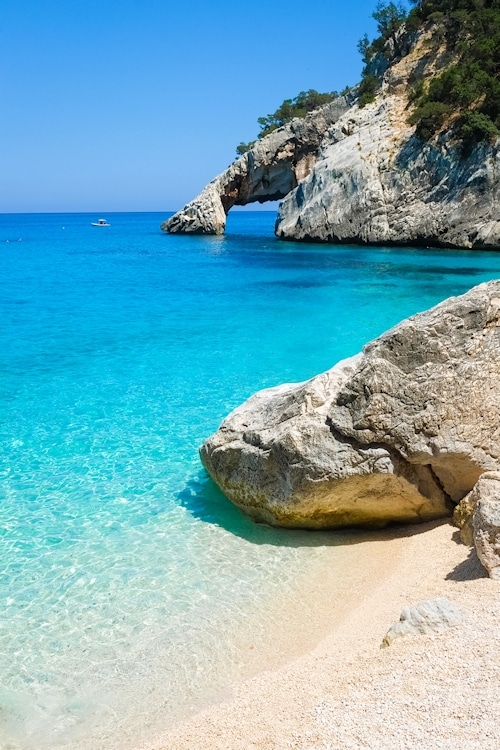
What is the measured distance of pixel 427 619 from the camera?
4652 mm

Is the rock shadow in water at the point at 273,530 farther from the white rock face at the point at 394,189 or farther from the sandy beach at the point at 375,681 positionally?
the white rock face at the point at 394,189

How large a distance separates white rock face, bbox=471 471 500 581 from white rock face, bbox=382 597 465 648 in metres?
0.73

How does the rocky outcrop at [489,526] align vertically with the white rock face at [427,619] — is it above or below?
above

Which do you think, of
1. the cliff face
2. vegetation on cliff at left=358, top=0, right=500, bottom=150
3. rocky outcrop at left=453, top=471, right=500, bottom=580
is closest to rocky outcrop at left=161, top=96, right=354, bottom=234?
the cliff face

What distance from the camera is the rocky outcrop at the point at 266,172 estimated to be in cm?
6219

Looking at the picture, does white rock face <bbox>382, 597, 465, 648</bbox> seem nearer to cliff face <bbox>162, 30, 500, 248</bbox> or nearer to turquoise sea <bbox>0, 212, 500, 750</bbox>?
turquoise sea <bbox>0, 212, 500, 750</bbox>

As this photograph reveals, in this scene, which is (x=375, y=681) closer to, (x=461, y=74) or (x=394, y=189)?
(x=394, y=189)

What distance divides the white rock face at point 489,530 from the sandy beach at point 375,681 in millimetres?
146

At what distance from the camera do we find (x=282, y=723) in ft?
13.8

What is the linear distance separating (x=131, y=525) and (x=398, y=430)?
3611 millimetres

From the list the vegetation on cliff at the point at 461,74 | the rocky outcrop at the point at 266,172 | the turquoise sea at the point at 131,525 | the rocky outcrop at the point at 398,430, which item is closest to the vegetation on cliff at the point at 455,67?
the vegetation on cliff at the point at 461,74

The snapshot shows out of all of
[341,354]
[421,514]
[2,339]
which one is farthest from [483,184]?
[421,514]

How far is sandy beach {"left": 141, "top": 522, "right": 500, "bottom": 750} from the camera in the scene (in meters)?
3.62

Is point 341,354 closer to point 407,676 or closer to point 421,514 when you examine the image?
point 421,514
